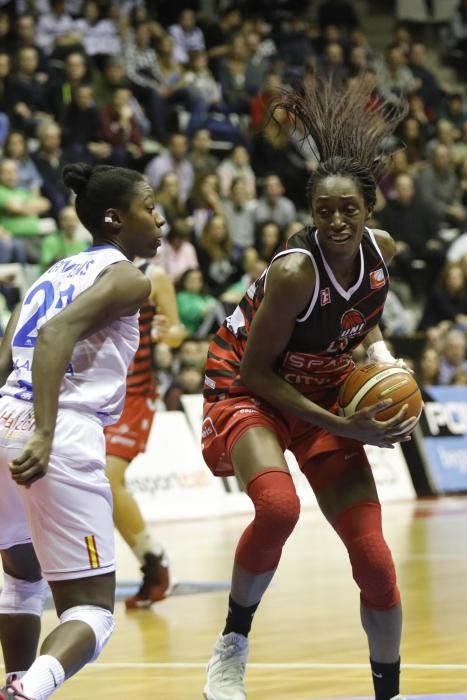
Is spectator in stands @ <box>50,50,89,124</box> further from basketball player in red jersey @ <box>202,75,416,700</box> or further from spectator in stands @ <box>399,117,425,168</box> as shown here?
basketball player in red jersey @ <box>202,75,416,700</box>

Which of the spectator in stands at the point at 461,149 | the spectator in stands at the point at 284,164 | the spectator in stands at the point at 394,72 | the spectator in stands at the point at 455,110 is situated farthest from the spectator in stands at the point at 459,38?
the spectator in stands at the point at 284,164

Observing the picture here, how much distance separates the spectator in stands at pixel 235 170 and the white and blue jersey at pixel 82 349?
12.1 meters

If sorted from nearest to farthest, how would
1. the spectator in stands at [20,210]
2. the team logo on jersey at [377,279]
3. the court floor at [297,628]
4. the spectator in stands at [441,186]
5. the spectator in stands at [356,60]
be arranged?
the team logo on jersey at [377,279] → the court floor at [297,628] → the spectator in stands at [20,210] → the spectator in stands at [441,186] → the spectator in stands at [356,60]

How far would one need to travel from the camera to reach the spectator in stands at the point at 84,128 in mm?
14852

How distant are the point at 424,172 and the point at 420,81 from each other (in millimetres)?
2945

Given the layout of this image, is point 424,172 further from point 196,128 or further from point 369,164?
point 369,164

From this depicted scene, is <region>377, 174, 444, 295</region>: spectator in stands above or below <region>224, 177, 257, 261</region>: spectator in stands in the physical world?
below

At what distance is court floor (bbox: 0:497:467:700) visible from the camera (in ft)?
17.2

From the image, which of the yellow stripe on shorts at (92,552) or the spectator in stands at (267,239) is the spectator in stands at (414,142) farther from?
the yellow stripe on shorts at (92,552)

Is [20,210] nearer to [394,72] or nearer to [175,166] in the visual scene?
[175,166]

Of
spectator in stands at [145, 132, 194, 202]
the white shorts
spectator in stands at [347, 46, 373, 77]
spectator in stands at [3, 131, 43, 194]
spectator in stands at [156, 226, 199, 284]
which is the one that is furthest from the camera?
spectator in stands at [347, 46, 373, 77]

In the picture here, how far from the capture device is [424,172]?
18.0m

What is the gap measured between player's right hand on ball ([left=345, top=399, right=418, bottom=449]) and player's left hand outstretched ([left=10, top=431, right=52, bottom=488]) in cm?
119

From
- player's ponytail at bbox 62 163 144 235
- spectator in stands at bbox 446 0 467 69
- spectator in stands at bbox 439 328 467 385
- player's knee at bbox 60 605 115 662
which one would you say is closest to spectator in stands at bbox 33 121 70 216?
spectator in stands at bbox 439 328 467 385
